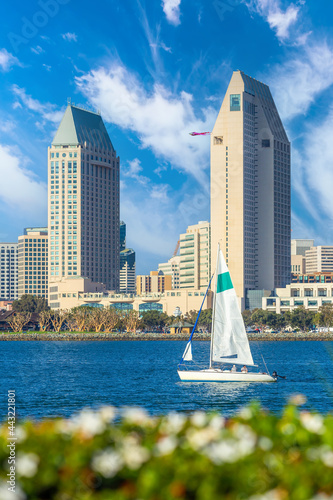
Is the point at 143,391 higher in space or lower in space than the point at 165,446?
lower

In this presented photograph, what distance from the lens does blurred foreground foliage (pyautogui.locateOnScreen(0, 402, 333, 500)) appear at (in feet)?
34.4

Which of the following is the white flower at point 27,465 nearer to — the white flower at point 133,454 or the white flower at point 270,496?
the white flower at point 133,454

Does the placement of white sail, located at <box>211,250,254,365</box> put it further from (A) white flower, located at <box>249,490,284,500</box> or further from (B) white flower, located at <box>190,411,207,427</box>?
(A) white flower, located at <box>249,490,284,500</box>

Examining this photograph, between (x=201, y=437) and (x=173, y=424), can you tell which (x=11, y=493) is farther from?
(x=173, y=424)

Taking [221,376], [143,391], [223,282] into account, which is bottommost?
[143,391]

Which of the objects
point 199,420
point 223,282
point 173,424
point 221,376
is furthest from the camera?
point 223,282

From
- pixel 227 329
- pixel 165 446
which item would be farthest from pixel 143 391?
pixel 165 446

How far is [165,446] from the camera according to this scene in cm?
1169

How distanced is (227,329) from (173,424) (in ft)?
236

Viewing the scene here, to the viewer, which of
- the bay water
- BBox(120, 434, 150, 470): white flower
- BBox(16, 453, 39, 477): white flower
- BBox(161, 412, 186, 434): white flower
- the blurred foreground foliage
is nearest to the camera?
the blurred foreground foliage

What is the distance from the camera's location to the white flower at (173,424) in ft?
42.5

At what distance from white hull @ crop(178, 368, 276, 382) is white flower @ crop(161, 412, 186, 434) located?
66.9 meters

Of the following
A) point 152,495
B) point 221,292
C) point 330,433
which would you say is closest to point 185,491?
point 152,495

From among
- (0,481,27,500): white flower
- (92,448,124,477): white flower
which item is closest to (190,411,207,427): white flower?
(92,448,124,477): white flower
